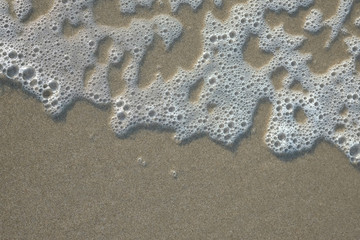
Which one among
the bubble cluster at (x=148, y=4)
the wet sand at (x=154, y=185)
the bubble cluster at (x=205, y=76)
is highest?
the bubble cluster at (x=148, y=4)

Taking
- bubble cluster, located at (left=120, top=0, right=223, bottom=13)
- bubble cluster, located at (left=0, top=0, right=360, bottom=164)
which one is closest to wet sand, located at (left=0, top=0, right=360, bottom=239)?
bubble cluster, located at (left=0, top=0, right=360, bottom=164)

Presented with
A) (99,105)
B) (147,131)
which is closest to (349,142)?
(147,131)

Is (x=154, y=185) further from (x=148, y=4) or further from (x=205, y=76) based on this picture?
(x=148, y=4)

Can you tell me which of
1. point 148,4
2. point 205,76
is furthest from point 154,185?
point 148,4

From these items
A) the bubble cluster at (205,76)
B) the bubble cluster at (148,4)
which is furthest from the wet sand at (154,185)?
the bubble cluster at (148,4)

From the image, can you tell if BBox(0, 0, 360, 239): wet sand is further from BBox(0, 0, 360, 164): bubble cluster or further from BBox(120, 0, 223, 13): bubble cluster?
BBox(120, 0, 223, 13): bubble cluster

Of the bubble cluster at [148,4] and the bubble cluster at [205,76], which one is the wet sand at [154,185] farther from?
the bubble cluster at [148,4]

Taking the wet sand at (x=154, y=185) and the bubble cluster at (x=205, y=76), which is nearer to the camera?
the wet sand at (x=154, y=185)
